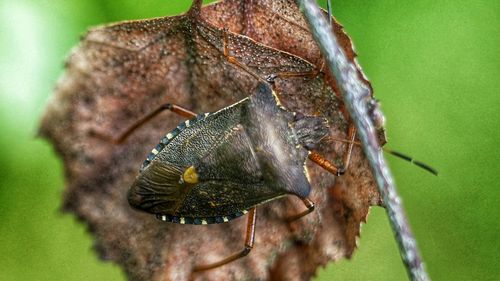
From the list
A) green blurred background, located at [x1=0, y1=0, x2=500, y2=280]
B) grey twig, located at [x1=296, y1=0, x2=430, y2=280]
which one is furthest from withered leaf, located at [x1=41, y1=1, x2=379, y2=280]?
grey twig, located at [x1=296, y1=0, x2=430, y2=280]

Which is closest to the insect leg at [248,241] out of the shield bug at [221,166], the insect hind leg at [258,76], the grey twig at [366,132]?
the shield bug at [221,166]

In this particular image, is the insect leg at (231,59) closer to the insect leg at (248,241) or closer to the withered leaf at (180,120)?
the withered leaf at (180,120)

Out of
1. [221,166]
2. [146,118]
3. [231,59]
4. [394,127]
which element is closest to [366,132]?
[231,59]

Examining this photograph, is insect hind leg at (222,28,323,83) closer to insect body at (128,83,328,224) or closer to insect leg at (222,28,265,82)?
insect leg at (222,28,265,82)

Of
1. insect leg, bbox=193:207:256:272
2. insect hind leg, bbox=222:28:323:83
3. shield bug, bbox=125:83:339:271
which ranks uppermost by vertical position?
insect hind leg, bbox=222:28:323:83

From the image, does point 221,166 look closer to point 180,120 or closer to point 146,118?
point 180,120

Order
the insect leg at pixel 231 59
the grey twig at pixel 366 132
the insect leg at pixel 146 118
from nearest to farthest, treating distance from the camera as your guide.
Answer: the grey twig at pixel 366 132 → the insect leg at pixel 231 59 → the insect leg at pixel 146 118

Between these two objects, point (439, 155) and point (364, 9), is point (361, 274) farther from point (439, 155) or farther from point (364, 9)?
point (364, 9)
